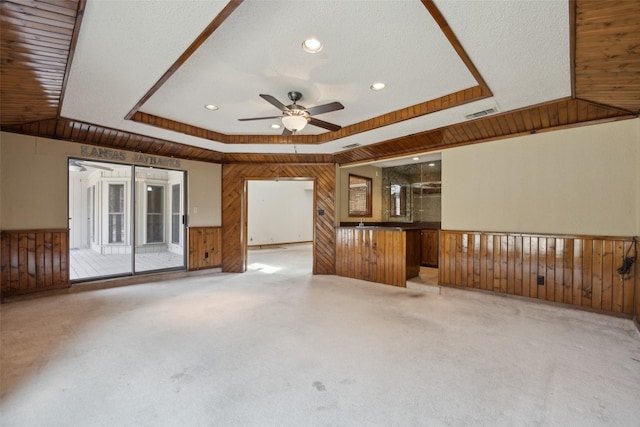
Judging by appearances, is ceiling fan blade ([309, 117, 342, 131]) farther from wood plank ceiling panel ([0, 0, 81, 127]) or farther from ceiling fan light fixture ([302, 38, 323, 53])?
wood plank ceiling panel ([0, 0, 81, 127])

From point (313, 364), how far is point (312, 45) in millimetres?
2679

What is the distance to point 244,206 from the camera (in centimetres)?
647

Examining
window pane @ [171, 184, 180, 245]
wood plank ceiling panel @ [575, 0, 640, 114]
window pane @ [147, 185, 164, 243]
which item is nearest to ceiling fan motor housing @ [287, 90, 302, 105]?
wood plank ceiling panel @ [575, 0, 640, 114]

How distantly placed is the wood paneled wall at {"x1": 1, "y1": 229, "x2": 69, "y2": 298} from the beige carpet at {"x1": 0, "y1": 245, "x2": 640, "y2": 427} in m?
0.27

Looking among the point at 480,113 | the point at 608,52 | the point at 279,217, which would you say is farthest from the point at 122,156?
the point at 279,217

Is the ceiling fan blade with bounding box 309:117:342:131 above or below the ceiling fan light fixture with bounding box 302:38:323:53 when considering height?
below

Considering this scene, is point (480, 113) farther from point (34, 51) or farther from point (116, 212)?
point (116, 212)

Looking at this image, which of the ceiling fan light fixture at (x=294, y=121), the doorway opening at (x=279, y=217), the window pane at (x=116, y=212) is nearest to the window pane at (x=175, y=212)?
the window pane at (x=116, y=212)

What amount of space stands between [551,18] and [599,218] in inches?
110

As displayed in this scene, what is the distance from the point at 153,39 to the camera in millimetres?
2156

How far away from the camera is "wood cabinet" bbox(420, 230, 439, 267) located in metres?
6.59

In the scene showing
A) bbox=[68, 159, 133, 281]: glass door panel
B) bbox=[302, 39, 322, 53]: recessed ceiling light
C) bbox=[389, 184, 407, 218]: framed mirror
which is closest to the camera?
bbox=[302, 39, 322, 53]: recessed ceiling light

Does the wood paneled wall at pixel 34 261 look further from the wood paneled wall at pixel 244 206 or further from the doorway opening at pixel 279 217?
the doorway opening at pixel 279 217

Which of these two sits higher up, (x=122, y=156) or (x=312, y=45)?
(x=312, y=45)
